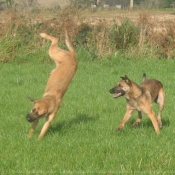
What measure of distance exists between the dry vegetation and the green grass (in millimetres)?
5115

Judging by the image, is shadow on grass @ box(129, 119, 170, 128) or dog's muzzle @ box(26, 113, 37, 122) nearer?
dog's muzzle @ box(26, 113, 37, 122)

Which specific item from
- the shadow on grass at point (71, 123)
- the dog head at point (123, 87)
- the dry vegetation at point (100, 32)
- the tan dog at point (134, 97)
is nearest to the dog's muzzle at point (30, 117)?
the shadow on grass at point (71, 123)

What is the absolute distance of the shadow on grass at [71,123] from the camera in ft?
29.0

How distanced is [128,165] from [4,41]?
41.4 ft

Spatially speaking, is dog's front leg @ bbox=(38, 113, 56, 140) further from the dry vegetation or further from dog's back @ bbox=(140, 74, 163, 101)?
the dry vegetation

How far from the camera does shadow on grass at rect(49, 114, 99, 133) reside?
884 centimetres

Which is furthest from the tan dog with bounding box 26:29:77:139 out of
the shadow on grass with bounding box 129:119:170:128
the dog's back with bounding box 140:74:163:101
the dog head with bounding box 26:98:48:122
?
the shadow on grass with bounding box 129:119:170:128

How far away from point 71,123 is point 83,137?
1.25 metres

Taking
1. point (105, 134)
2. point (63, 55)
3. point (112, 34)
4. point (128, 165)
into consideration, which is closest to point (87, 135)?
point (105, 134)

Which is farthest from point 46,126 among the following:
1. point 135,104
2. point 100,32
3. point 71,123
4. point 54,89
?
point 100,32

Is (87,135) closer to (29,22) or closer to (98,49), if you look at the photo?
(98,49)

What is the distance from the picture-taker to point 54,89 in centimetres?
897

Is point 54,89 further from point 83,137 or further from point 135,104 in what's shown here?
point 135,104

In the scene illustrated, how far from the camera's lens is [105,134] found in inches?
332
